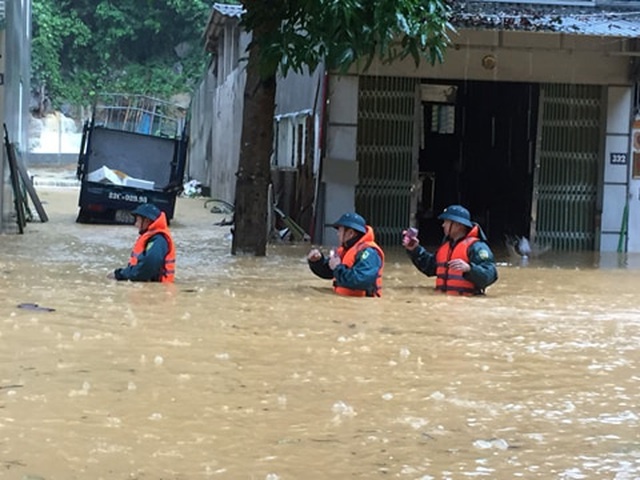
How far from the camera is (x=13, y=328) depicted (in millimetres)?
7426

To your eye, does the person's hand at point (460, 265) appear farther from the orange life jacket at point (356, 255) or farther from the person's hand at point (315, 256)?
Answer: the person's hand at point (315, 256)

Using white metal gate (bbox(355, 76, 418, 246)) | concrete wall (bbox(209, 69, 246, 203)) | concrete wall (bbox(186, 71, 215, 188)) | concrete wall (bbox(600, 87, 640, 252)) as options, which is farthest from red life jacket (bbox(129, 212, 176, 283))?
concrete wall (bbox(186, 71, 215, 188))

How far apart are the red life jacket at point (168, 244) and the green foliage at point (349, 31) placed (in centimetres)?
294

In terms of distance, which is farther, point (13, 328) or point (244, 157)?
point (244, 157)

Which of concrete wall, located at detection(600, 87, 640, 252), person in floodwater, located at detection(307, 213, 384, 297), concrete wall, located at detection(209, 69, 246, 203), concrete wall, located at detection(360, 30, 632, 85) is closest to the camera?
person in floodwater, located at detection(307, 213, 384, 297)

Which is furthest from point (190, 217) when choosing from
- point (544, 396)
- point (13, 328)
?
point (544, 396)

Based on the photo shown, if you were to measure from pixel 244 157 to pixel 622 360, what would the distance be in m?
7.83

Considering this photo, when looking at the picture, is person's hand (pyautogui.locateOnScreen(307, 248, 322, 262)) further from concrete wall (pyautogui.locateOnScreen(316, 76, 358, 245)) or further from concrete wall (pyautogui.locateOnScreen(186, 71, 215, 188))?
concrete wall (pyautogui.locateOnScreen(186, 71, 215, 188))

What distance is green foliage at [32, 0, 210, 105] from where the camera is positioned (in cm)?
4756

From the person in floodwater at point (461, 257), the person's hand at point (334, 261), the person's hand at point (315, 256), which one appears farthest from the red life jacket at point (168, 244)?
the person in floodwater at point (461, 257)

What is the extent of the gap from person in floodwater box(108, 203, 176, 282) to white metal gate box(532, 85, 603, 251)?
9059 mm

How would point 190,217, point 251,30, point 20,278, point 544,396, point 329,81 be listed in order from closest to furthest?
1. point 544,396
2. point 20,278
3. point 251,30
4. point 329,81
5. point 190,217

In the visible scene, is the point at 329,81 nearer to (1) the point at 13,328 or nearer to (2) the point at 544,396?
(1) the point at 13,328

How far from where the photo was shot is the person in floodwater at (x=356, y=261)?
9734 mm
